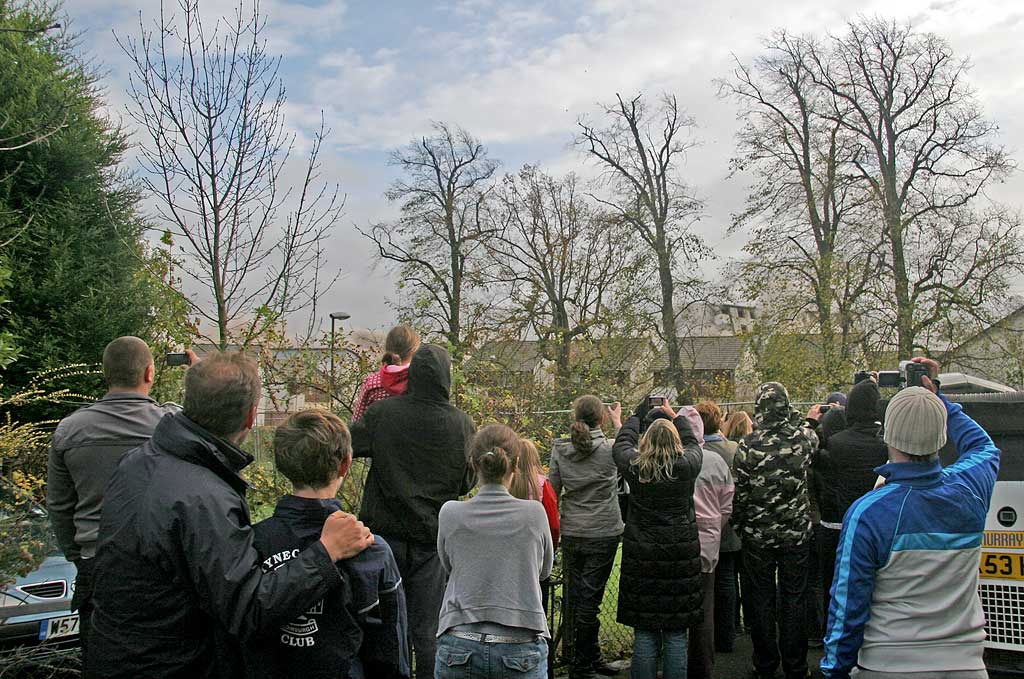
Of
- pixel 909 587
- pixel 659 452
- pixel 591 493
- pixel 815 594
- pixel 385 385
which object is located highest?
pixel 385 385

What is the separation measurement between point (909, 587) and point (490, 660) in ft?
5.81

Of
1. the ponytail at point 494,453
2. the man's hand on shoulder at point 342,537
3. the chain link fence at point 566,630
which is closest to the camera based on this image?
the man's hand on shoulder at point 342,537

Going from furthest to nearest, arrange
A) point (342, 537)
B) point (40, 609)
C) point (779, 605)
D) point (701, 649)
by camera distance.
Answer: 1. point (779, 605)
2. point (701, 649)
3. point (40, 609)
4. point (342, 537)

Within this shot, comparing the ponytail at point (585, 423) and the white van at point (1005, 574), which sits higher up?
the ponytail at point (585, 423)

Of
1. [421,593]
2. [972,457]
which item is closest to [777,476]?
[972,457]

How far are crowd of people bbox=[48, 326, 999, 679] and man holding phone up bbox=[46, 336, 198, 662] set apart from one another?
0.4 inches

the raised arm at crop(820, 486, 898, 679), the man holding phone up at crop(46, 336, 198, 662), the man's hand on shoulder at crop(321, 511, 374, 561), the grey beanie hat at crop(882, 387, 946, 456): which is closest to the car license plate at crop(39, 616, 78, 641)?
the man holding phone up at crop(46, 336, 198, 662)

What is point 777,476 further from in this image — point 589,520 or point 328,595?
point 328,595

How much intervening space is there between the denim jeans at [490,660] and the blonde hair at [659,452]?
180 cm

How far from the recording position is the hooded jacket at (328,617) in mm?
2605

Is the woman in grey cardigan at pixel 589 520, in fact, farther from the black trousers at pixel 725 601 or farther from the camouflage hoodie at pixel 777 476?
the black trousers at pixel 725 601

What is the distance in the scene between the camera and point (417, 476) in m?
4.61

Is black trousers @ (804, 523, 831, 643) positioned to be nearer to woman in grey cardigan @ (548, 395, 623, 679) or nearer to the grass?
the grass

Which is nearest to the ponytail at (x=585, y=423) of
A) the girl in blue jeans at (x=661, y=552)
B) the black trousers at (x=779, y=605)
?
the girl in blue jeans at (x=661, y=552)
